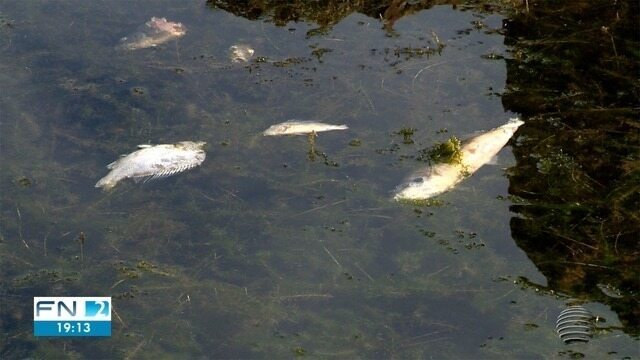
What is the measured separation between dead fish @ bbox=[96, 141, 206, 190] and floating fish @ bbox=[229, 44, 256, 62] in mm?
1179

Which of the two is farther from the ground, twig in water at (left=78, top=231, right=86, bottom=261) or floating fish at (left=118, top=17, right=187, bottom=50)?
floating fish at (left=118, top=17, right=187, bottom=50)

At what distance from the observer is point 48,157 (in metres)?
5.47

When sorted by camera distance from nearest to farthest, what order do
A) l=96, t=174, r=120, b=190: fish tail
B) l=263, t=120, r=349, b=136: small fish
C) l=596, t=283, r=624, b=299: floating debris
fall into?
l=596, t=283, r=624, b=299: floating debris < l=96, t=174, r=120, b=190: fish tail < l=263, t=120, r=349, b=136: small fish

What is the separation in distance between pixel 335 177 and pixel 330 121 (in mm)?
604

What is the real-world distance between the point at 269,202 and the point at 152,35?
6.72 ft

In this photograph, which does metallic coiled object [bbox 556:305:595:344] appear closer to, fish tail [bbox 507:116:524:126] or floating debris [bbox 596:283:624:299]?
floating debris [bbox 596:283:624:299]

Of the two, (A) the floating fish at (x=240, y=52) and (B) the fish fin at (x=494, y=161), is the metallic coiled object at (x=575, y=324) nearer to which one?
(B) the fish fin at (x=494, y=161)

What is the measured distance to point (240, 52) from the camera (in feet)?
21.3

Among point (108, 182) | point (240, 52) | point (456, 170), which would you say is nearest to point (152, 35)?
point (240, 52)

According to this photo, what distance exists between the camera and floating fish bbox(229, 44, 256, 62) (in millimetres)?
6422

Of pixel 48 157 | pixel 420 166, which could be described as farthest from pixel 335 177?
pixel 48 157

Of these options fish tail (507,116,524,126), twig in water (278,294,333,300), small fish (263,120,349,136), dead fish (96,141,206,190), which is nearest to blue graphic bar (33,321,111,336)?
twig in water (278,294,333,300)

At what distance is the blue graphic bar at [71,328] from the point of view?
4418mm

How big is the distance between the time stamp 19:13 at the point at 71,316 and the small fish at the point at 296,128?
1648mm
